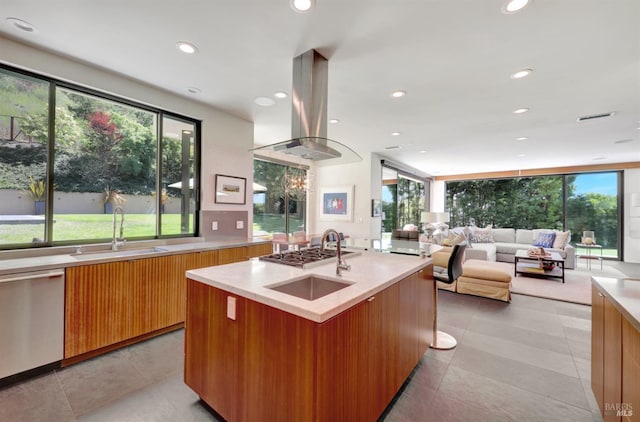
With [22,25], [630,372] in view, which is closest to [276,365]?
[630,372]

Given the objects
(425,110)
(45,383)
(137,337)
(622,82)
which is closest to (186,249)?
(137,337)

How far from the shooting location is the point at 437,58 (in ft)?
7.68

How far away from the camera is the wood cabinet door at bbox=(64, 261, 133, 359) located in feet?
6.84

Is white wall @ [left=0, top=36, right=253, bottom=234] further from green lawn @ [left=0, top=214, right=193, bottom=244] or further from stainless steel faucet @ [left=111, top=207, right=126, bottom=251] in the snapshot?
stainless steel faucet @ [left=111, top=207, right=126, bottom=251]

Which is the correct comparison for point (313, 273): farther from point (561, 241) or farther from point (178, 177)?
point (561, 241)

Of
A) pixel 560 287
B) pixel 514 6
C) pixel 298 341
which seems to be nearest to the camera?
pixel 298 341

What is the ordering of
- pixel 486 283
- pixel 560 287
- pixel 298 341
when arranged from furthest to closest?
pixel 560 287 → pixel 486 283 → pixel 298 341

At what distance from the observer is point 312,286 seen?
5.80ft

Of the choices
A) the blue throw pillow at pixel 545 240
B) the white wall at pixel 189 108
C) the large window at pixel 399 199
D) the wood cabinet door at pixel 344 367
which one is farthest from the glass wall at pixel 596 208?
the wood cabinet door at pixel 344 367

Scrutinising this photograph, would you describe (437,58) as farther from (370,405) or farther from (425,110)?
(370,405)

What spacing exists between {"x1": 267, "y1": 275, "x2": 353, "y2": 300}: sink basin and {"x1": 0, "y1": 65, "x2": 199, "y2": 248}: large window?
2.41 m

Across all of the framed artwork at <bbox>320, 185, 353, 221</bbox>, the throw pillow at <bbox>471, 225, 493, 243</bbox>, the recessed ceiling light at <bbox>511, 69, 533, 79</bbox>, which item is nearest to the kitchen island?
the recessed ceiling light at <bbox>511, 69, 533, 79</bbox>

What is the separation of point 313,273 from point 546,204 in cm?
916

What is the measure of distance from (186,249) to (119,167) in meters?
1.20
